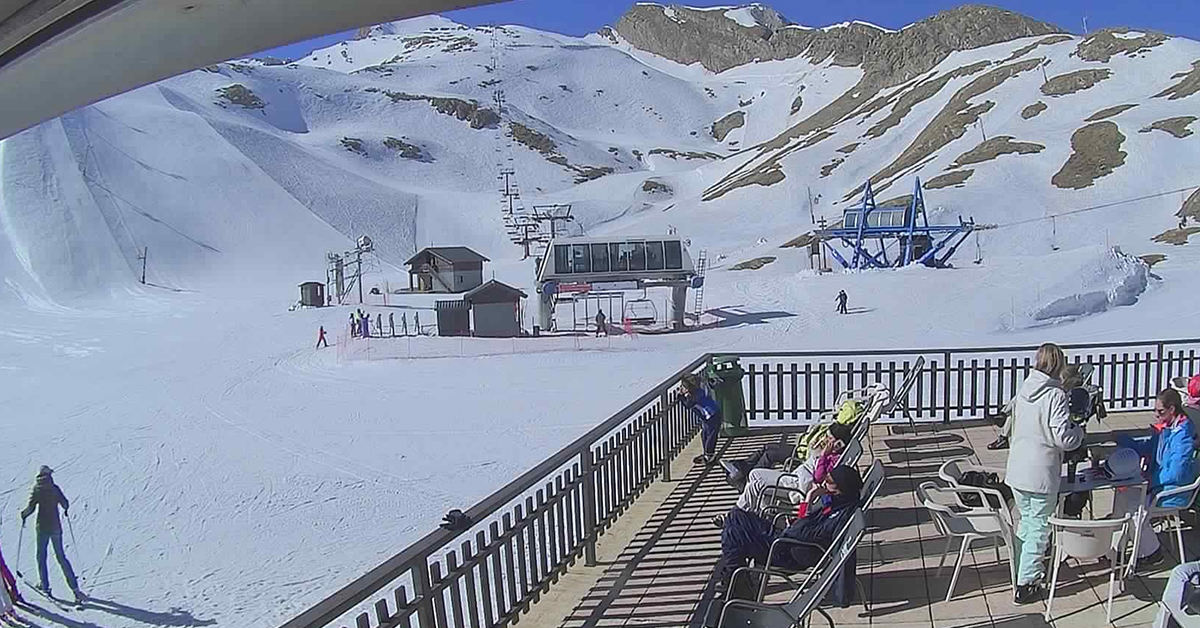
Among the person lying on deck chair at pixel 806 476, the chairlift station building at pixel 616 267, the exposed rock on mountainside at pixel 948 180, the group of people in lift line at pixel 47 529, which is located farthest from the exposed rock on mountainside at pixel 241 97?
the person lying on deck chair at pixel 806 476

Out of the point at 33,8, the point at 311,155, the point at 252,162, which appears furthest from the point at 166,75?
the point at 311,155

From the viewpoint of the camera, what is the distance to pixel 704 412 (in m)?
7.09

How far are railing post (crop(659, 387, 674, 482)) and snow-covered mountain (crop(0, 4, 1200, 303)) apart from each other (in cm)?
3574

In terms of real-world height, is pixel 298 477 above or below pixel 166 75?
below

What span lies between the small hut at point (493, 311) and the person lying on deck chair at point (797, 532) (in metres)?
24.0

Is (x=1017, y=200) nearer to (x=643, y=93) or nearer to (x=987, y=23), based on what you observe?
(x=643, y=93)

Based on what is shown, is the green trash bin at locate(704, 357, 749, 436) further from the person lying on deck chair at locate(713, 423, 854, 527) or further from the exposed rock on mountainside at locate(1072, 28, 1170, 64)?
the exposed rock on mountainside at locate(1072, 28, 1170, 64)

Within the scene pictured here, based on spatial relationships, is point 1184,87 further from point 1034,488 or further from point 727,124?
point 727,124

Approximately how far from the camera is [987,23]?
182m

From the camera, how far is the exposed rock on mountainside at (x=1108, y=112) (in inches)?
2457

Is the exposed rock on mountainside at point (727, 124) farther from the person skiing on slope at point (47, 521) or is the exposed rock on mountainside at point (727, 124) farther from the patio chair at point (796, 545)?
the patio chair at point (796, 545)

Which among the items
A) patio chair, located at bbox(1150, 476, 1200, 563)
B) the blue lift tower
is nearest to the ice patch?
the blue lift tower

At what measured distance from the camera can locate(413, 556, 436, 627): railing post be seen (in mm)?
2977

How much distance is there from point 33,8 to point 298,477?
1264cm
